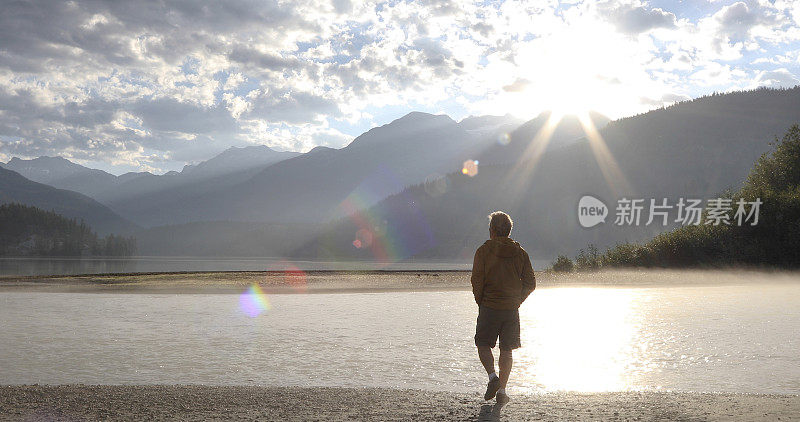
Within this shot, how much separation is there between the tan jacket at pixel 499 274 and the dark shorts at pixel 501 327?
0.30 ft

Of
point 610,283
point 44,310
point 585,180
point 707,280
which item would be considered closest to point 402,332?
point 44,310

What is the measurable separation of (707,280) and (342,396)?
31914mm

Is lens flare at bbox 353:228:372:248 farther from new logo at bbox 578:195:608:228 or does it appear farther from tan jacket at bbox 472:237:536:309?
tan jacket at bbox 472:237:536:309

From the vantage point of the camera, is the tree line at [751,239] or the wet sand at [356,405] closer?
the wet sand at [356,405]

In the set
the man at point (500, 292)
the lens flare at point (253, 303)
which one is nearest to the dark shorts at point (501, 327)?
the man at point (500, 292)

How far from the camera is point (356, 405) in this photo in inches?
283

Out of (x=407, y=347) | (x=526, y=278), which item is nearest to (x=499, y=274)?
(x=526, y=278)

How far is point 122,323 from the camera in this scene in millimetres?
16781

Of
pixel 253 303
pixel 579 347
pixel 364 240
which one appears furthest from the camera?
pixel 364 240

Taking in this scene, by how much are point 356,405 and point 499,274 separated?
2.48 m

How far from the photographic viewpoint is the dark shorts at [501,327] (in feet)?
26.1

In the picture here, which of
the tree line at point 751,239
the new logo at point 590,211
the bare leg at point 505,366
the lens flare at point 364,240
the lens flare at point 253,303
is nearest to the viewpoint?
the bare leg at point 505,366

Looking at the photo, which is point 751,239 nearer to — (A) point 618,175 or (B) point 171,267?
(B) point 171,267

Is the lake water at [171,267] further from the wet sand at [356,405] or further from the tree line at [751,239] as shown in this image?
the wet sand at [356,405]
